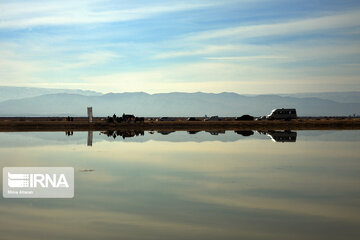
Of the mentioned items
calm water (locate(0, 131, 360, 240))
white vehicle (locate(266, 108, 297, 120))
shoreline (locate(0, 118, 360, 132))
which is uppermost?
white vehicle (locate(266, 108, 297, 120))

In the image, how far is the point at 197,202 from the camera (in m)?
16.2

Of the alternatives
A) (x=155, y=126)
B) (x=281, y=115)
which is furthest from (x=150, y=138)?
(x=281, y=115)

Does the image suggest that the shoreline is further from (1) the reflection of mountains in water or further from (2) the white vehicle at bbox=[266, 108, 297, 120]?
(1) the reflection of mountains in water

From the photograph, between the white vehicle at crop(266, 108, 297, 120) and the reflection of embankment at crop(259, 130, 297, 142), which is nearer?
the reflection of embankment at crop(259, 130, 297, 142)

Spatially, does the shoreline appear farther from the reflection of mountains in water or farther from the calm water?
Result: the calm water

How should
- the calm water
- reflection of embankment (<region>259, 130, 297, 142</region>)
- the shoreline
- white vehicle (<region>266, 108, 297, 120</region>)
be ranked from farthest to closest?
white vehicle (<region>266, 108, 297, 120</region>)
the shoreline
reflection of embankment (<region>259, 130, 297, 142</region>)
the calm water

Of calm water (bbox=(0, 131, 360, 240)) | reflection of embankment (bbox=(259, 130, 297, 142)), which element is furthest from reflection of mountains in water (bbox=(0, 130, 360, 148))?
calm water (bbox=(0, 131, 360, 240))

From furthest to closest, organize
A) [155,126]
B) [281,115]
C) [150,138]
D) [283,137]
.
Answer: [281,115] → [155,126] → [150,138] → [283,137]

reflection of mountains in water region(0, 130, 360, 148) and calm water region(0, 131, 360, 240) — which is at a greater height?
reflection of mountains in water region(0, 130, 360, 148)

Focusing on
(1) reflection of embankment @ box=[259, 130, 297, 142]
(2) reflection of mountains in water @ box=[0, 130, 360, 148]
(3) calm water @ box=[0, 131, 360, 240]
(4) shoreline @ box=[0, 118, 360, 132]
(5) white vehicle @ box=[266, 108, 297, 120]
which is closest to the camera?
(3) calm water @ box=[0, 131, 360, 240]

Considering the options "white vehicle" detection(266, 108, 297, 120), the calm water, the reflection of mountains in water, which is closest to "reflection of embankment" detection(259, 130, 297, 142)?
the reflection of mountains in water

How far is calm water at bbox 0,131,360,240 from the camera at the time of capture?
12766mm

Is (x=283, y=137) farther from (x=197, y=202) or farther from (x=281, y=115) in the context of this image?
(x=281, y=115)

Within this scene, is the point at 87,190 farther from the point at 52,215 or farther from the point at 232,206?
the point at 232,206
